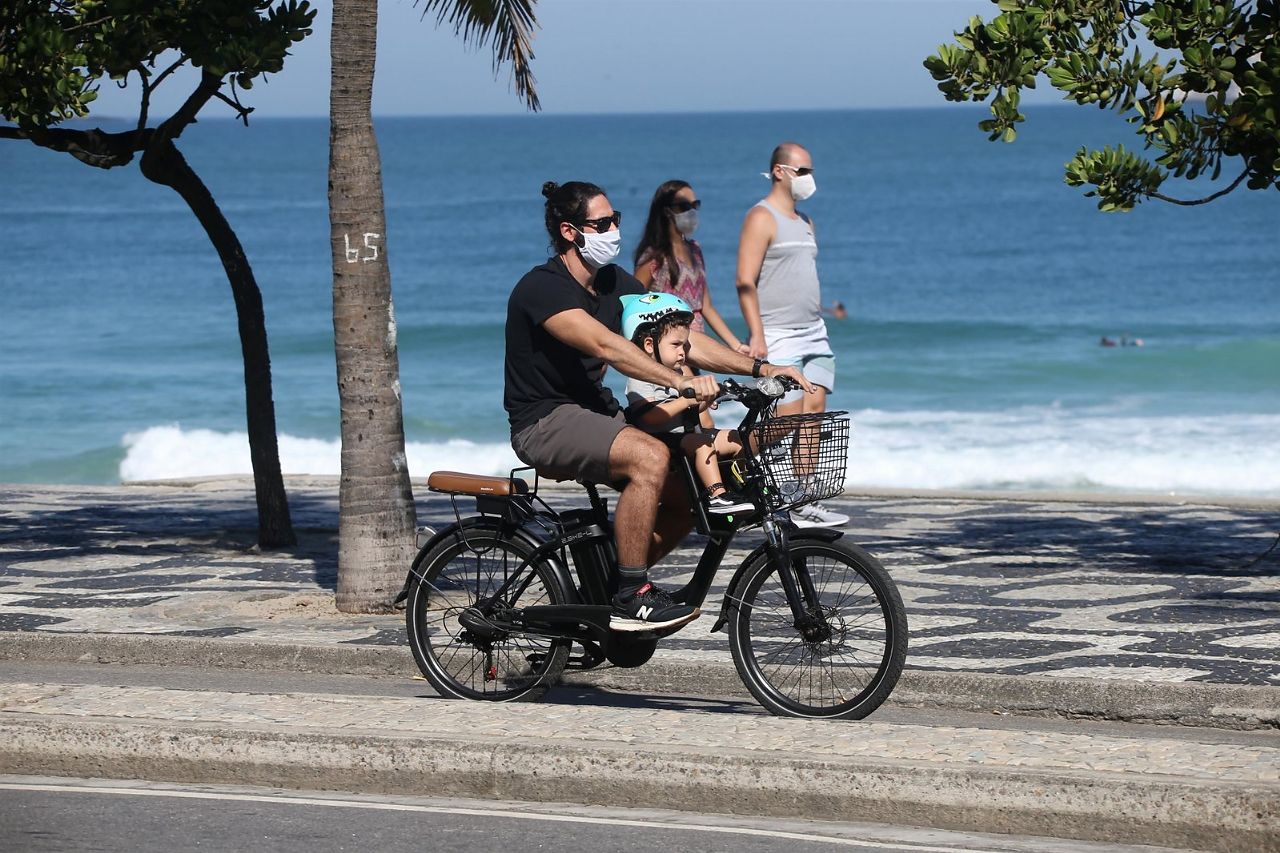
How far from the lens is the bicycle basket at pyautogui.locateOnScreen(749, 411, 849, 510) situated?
6.07m

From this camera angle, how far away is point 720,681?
7328 millimetres

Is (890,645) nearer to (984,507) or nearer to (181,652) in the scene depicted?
(181,652)

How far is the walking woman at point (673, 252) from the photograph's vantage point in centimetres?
973

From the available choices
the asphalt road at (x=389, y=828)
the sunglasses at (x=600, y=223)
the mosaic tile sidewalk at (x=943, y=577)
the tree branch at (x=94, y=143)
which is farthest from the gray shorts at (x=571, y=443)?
the tree branch at (x=94, y=143)

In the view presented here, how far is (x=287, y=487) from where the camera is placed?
1495 centimetres

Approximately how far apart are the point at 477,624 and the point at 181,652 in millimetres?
1882

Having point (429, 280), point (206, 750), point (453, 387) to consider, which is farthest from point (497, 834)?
Result: point (429, 280)

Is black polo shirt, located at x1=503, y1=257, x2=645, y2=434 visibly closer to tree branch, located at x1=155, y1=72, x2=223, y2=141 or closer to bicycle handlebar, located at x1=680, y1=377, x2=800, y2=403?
bicycle handlebar, located at x1=680, y1=377, x2=800, y2=403

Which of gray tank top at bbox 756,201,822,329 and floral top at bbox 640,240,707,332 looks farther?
gray tank top at bbox 756,201,822,329

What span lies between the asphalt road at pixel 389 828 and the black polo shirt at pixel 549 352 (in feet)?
5.23

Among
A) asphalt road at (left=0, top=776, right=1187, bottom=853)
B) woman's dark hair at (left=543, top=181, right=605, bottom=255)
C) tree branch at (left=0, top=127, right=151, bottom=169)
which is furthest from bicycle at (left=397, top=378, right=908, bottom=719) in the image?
tree branch at (left=0, top=127, right=151, bottom=169)

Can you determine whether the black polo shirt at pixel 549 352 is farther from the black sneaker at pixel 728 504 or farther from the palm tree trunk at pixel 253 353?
the palm tree trunk at pixel 253 353

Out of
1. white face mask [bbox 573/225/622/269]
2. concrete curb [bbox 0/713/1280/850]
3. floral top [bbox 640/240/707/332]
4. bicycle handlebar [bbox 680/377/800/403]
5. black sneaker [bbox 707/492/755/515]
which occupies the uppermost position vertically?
floral top [bbox 640/240/707/332]

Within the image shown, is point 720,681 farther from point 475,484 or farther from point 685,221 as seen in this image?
point 685,221
